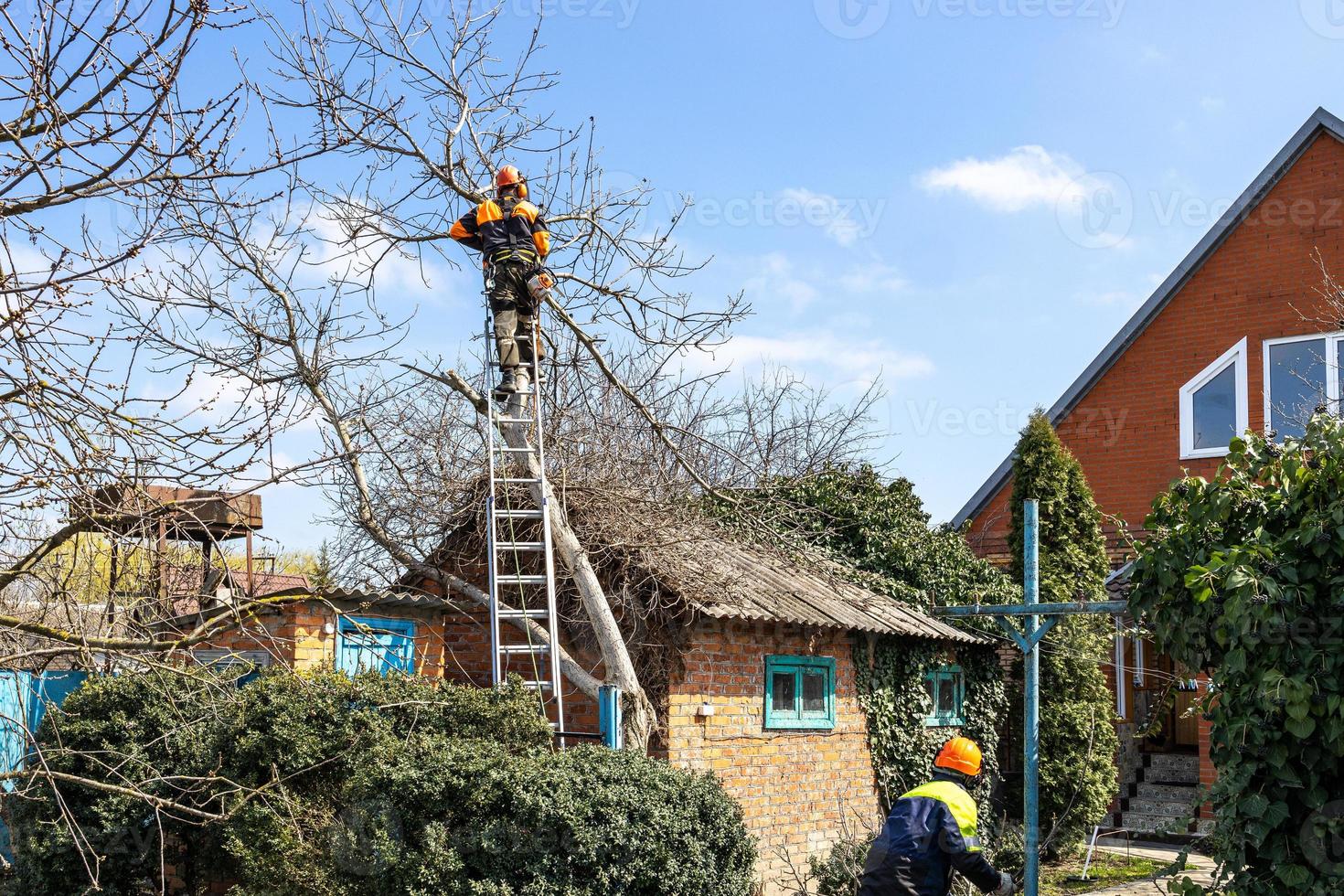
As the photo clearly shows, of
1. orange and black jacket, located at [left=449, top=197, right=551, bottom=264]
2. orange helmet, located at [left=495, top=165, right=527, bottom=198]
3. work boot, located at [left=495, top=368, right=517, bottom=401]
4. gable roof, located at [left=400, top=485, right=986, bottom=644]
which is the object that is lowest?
gable roof, located at [left=400, top=485, right=986, bottom=644]

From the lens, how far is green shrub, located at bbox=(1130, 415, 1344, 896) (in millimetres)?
6246

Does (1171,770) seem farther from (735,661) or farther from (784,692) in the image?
(735,661)

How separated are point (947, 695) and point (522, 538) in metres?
6.06

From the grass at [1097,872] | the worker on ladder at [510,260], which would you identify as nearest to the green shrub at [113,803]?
the worker on ladder at [510,260]

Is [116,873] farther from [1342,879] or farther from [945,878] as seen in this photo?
[1342,879]


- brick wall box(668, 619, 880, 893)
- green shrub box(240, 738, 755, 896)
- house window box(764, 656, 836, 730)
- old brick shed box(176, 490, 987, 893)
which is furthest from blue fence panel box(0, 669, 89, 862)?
house window box(764, 656, 836, 730)

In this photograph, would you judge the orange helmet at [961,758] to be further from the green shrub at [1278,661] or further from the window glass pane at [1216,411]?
the window glass pane at [1216,411]

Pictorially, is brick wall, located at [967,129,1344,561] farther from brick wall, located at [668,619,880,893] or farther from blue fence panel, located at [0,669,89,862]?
blue fence panel, located at [0,669,89,862]

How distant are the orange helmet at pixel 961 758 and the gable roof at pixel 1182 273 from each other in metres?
11.2

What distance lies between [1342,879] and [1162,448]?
11587 mm

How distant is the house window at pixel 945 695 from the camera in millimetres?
14336

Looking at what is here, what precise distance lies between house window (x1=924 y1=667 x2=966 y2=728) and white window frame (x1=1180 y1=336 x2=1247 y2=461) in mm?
5014

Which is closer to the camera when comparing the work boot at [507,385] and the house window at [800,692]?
the work boot at [507,385]


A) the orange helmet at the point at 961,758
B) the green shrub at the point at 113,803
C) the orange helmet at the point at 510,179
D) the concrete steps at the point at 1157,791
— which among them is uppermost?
the orange helmet at the point at 510,179
